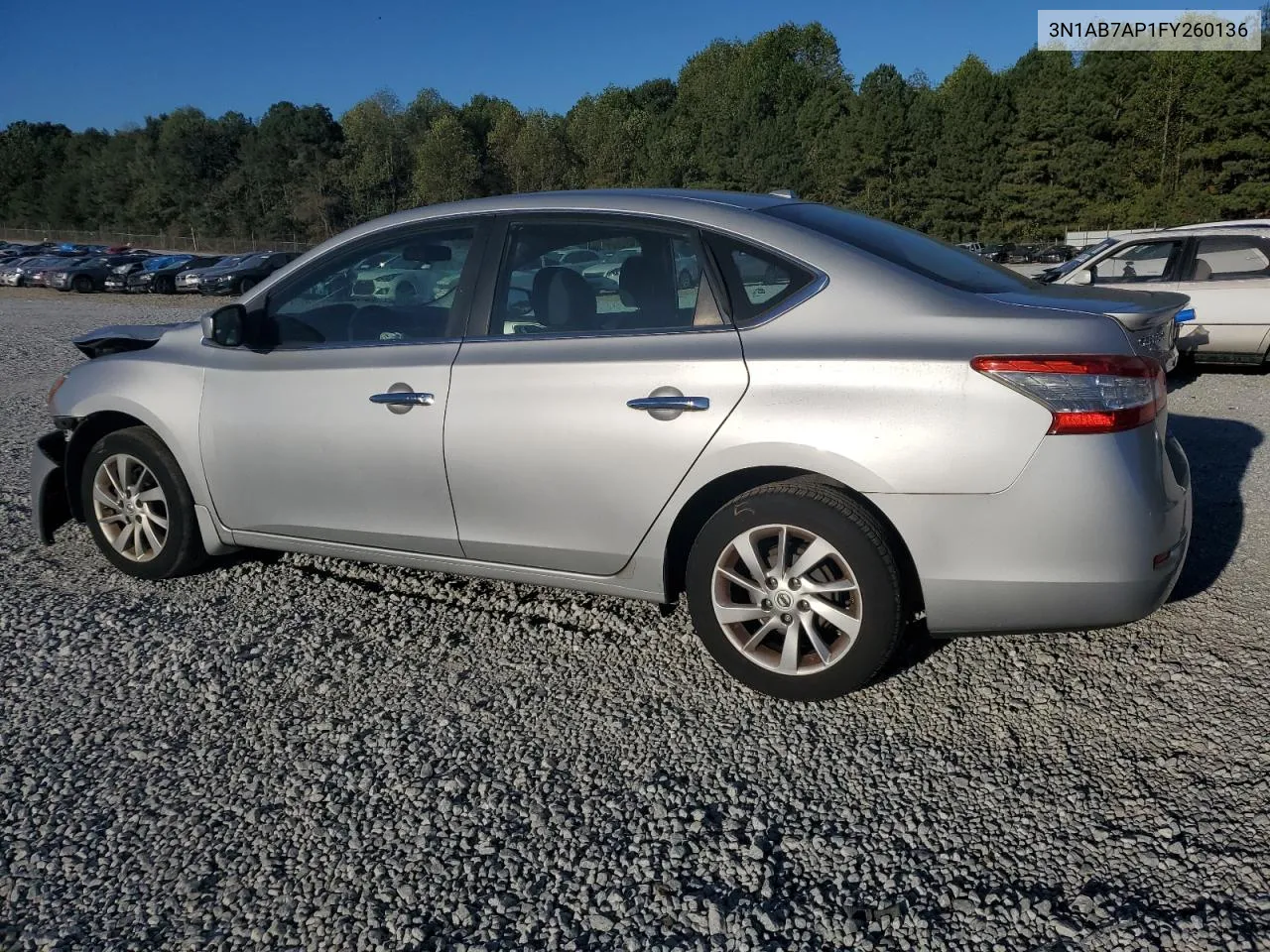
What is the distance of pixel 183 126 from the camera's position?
9462 cm

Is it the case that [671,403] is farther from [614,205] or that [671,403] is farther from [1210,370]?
[1210,370]

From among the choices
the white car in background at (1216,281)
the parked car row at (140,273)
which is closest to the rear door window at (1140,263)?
the white car in background at (1216,281)

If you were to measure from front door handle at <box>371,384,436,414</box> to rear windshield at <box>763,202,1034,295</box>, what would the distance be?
4.73 ft

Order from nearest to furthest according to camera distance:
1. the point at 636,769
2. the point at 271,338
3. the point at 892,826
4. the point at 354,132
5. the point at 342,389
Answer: the point at 892,826, the point at 636,769, the point at 342,389, the point at 271,338, the point at 354,132

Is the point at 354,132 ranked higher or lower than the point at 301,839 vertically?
higher

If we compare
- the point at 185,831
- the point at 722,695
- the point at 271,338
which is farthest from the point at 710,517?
the point at 271,338

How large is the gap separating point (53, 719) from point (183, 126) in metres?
105

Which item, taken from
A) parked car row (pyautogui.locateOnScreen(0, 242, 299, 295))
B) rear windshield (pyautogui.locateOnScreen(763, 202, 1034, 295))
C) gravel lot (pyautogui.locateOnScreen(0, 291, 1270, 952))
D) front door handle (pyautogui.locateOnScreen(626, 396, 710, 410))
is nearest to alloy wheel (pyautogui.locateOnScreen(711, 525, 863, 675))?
→ gravel lot (pyautogui.locateOnScreen(0, 291, 1270, 952))

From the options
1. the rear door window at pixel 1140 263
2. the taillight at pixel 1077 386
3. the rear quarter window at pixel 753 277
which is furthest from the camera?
the rear door window at pixel 1140 263

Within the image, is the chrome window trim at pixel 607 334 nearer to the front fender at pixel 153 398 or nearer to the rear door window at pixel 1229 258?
the front fender at pixel 153 398

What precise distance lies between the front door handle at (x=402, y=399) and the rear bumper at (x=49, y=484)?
198cm

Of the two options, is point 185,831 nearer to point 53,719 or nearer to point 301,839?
point 301,839

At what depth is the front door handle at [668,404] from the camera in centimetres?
334

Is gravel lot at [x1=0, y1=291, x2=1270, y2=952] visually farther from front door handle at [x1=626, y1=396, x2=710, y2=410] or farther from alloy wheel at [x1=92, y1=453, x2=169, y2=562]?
front door handle at [x1=626, y1=396, x2=710, y2=410]
